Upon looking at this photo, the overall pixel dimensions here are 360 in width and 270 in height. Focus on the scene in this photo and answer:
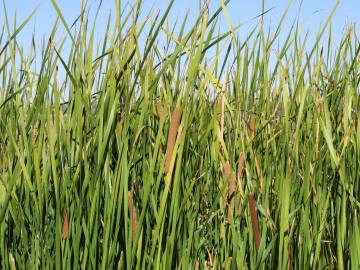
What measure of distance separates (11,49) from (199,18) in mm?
479

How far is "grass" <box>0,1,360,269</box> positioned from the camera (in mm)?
1227

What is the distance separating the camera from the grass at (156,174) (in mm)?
1227

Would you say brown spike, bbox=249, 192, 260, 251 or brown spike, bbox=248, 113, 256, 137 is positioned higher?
brown spike, bbox=248, 113, 256, 137

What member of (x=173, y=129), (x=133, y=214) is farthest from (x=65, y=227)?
(x=173, y=129)

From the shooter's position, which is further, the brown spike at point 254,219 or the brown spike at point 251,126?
the brown spike at point 251,126

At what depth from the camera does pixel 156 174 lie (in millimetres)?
1342

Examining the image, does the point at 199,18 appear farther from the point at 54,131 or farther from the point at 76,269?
the point at 76,269

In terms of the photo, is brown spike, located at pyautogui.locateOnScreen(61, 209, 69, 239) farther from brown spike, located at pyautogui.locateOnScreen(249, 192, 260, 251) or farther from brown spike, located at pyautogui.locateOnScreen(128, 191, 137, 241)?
brown spike, located at pyautogui.locateOnScreen(249, 192, 260, 251)

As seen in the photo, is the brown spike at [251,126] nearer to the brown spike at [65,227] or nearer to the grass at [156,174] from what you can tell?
the grass at [156,174]

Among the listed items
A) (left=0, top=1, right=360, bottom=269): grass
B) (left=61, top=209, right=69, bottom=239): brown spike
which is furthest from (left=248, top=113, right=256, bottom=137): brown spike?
(left=61, top=209, right=69, bottom=239): brown spike

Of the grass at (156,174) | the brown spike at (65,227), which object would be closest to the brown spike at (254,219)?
the grass at (156,174)

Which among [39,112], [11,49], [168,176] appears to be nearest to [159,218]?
[168,176]

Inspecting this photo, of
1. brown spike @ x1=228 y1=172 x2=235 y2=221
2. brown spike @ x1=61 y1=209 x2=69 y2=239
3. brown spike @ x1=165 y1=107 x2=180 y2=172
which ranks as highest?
brown spike @ x1=165 y1=107 x2=180 y2=172

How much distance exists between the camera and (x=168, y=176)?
119 cm
